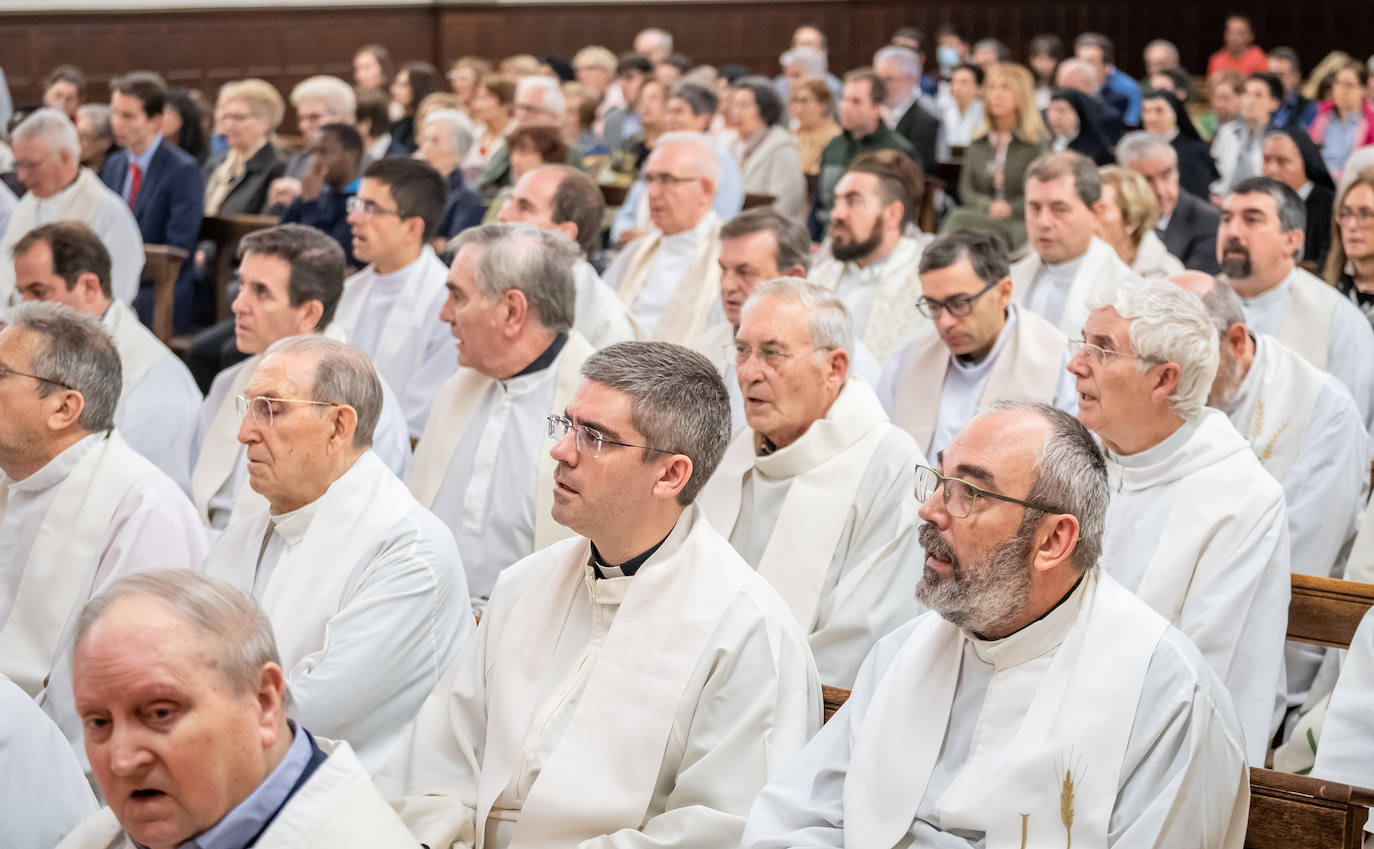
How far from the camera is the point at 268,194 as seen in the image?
10.0m

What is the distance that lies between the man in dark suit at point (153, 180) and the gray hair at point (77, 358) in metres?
4.72

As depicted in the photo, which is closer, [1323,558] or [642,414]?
[642,414]

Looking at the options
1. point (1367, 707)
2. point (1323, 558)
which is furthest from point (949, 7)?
point (1367, 707)

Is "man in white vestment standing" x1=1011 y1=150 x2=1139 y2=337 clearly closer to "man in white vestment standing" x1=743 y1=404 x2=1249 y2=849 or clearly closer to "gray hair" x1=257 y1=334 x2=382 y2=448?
"gray hair" x1=257 y1=334 x2=382 y2=448

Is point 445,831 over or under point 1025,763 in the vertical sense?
under

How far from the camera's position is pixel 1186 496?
3613mm

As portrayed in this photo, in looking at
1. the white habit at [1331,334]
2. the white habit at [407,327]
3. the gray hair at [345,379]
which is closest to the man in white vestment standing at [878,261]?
the white habit at [1331,334]

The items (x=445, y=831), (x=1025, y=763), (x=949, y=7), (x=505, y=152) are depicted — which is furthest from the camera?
(x=949, y=7)

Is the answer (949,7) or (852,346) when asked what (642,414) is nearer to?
(852,346)

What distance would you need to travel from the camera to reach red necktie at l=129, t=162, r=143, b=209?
9.32 metres

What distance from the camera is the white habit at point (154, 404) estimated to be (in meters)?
5.30

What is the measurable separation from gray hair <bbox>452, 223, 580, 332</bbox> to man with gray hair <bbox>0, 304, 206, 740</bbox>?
3.95 ft

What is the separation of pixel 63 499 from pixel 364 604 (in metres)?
1.00

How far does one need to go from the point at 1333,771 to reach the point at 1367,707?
0.15 m
